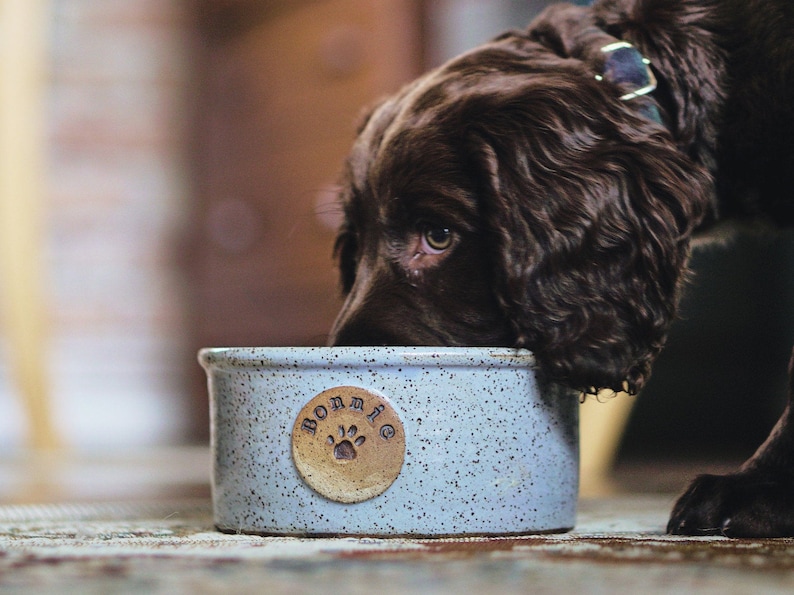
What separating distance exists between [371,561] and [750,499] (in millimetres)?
581

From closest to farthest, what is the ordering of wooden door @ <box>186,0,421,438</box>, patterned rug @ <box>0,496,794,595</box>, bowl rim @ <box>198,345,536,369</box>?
patterned rug @ <box>0,496,794,595</box>, bowl rim @ <box>198,345,536,369</box>, wooden door @ <box>186,0,421,438</box>

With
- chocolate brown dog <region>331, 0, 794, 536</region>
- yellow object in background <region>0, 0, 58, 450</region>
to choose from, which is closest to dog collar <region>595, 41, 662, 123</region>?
chocolate brown dog <region>331, 0, 794, 536</region>

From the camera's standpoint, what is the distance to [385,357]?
1.17 m

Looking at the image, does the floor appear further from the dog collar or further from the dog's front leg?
the dog collar

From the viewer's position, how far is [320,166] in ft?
15.0

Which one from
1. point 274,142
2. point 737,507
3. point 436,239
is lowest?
point 737,507

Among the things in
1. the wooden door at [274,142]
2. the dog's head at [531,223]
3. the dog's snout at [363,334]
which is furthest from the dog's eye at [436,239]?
the wooden door at [274,142]

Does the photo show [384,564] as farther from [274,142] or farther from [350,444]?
[274,142]

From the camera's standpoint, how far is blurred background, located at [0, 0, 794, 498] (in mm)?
3580

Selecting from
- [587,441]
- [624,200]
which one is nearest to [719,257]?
[587,441]

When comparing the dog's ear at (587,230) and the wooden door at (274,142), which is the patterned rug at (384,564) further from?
the wooden door at (274,142)

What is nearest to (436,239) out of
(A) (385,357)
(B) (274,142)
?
(A) (385,357)

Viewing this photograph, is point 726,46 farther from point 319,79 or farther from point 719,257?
point 319,79

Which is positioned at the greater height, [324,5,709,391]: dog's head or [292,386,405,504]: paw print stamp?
[324,5,709,391]: dog's head
